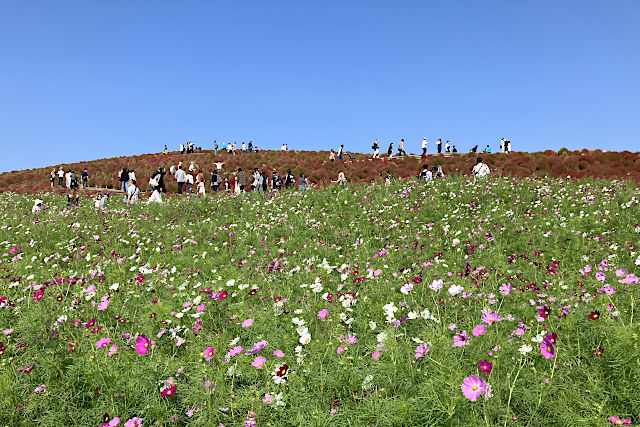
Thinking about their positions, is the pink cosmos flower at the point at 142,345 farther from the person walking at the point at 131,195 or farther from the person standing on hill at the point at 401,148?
the person standing on hill at the point at 401,148

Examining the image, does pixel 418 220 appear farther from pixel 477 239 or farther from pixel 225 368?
pixel 225 368

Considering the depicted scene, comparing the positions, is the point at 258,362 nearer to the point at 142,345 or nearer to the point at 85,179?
the point at 142,345

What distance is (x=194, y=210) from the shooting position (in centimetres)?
1335

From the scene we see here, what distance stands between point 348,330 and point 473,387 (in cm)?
168

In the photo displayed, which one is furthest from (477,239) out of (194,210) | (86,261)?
(194,210)

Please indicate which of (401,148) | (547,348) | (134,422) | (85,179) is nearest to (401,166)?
(401,148)

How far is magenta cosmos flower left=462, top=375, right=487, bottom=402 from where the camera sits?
78.7 inches

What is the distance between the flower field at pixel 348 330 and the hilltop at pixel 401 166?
9628mm

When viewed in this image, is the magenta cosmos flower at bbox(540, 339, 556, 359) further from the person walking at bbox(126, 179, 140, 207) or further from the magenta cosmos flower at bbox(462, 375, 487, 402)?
the person walking at bbox(126, 179, 140, 207)

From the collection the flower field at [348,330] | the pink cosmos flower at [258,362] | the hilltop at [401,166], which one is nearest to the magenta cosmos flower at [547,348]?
the flower field at [348,330]

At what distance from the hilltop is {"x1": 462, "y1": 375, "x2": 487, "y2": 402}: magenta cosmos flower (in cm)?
1619

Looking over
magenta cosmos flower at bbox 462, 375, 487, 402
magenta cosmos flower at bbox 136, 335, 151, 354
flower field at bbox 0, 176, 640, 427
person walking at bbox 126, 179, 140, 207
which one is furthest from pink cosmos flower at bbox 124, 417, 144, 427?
person walking at bbox 126, 179, 140, 207

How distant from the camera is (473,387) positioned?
6.79 feet

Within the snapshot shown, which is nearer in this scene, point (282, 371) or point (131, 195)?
point (282, 371)
